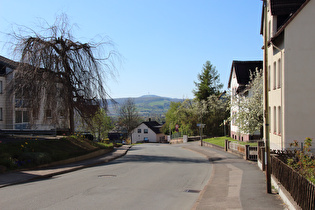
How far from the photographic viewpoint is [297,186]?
8562mm

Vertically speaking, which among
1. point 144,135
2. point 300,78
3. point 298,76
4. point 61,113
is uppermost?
point 298,76

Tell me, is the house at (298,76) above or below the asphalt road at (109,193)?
above

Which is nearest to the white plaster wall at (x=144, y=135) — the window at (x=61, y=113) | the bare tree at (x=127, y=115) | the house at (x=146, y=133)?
the house at (x=146, y=133)

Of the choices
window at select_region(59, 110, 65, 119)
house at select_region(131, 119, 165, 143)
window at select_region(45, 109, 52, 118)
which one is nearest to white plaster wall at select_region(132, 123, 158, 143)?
house at select_region(131, 119, 165, 143)

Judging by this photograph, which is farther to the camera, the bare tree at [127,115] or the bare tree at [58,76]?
the bare tree at [127,115]

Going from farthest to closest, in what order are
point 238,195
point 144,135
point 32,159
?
point 144,135
point 32,159
point 238,195

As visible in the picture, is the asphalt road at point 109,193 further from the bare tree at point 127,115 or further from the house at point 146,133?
the house at point 146,133

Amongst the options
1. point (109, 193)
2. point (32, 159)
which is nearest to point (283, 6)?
point (109, 193)

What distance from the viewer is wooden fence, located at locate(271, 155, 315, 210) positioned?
23.8 ft

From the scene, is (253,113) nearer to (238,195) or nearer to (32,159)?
(32,159)

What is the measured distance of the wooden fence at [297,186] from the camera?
725 centimetres

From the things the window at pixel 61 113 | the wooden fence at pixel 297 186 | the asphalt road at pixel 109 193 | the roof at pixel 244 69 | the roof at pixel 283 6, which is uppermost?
the roof at pixel 283 6

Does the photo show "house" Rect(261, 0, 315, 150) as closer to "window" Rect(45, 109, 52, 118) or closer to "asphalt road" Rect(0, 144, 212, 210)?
"asphalt road" Rect(0, 144, 212, 210)

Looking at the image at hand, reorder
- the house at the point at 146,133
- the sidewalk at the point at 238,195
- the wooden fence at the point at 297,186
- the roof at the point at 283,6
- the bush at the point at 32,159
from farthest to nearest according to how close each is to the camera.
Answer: the house at the point at 146,133 < the roof at the point at 283,6 < the bush at the point at 32,159 < the sidewalk at the point at 238,195 < the wooden fence at the point at 297,186
